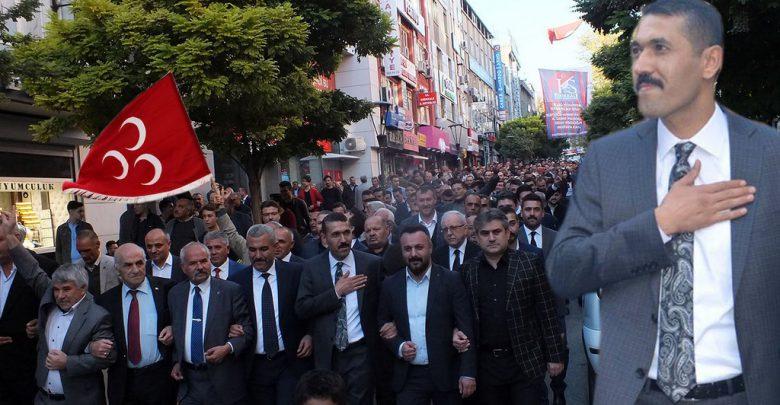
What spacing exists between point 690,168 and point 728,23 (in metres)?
8.66

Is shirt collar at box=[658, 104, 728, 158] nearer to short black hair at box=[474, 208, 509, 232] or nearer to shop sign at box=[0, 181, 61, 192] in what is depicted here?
short black hair at box=[474, 208, 509, 232]

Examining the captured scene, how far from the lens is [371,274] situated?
19.1 feet

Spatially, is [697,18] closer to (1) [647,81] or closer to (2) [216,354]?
(1) [647,81]

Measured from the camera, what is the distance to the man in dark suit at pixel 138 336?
5484 mm

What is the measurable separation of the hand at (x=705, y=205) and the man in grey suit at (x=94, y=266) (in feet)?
20.4

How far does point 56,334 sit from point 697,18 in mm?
4897

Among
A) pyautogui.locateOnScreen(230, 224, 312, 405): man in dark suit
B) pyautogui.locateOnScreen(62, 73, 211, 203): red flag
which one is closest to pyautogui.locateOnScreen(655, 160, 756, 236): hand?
pyautogui.locateOnScreen(230, 224, 312, 405): man in dark suit

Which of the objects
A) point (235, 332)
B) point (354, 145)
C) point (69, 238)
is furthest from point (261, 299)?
point (354, 145)

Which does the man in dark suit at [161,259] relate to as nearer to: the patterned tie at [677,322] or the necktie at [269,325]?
the necktie at [269,325]

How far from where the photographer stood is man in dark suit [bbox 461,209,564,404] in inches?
201

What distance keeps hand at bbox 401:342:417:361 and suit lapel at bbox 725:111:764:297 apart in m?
3.44

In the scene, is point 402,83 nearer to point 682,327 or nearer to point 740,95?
point 740,95

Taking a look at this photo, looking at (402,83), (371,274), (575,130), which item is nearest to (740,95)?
(371,274)

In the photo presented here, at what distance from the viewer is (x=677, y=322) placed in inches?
76.5
